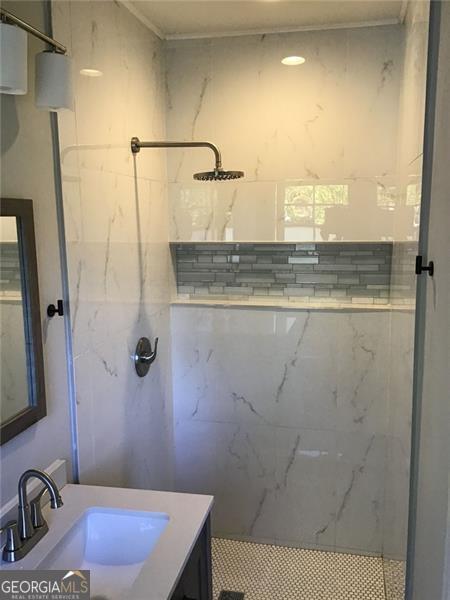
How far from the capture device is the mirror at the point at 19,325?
1333 millimetres

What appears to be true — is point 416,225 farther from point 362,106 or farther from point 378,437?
point 378,437

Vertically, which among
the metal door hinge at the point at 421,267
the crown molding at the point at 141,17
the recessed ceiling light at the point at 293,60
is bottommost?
the metal door hinge at the point at 421,267

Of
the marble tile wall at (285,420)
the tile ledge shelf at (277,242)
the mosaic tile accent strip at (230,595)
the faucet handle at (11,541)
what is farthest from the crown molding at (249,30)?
the mosaic tile accent strip at (230,595)

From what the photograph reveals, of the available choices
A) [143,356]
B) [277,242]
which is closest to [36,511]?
[143,356]

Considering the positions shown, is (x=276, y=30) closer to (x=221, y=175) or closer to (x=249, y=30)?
(x=249, y=30)

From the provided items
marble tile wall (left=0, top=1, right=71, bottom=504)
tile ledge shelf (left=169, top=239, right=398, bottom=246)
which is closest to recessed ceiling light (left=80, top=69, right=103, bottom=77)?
marble tile wall (left=0, top=1, right=71, bottom=504)

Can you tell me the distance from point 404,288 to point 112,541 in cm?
129

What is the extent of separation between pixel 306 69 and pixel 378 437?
5.77 ft

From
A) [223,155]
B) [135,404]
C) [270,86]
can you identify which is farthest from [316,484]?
[270,86]

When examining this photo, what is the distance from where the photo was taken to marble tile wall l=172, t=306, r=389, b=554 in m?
2.44

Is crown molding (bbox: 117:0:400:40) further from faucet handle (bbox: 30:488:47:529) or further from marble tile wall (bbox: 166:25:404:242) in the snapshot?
faucet handle (bbox: 30:488:47:529)

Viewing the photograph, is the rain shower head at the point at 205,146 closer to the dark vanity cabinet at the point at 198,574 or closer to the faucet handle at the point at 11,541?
the dark vanity cabinet at the point at 198,574

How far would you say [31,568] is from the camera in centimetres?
125

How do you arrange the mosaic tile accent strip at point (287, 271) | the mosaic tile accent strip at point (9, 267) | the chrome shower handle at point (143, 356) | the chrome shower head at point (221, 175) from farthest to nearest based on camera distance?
1. the mosaic tile accent strip at point (287, 271)
2. the chrome shower handle at point (143, 356)
3. the chrome shower head at point (221, 175)
4. the mosaic tile accent strip at point (9, 267)
